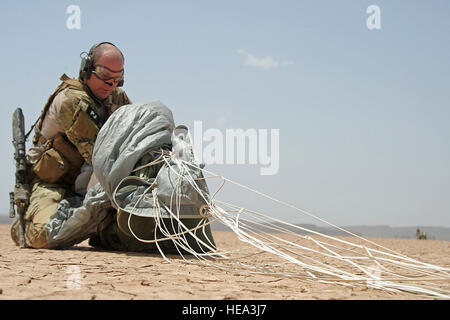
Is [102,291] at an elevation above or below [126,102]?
below

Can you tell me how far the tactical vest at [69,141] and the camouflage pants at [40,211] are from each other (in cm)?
11

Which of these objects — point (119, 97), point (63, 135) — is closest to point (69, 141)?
point (63, 135)

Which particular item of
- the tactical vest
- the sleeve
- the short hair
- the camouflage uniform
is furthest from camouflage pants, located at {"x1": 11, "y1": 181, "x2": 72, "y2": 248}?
the short hair

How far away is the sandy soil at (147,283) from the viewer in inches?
79.9

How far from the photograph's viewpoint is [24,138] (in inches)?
195

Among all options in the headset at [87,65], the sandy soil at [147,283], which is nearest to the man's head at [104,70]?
the headset at [87,65]

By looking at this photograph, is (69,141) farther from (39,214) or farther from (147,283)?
(147,283)

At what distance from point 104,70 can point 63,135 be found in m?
0.79

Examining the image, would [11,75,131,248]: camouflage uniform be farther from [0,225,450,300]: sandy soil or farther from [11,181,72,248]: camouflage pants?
[0,225,450,300]: sandy soil

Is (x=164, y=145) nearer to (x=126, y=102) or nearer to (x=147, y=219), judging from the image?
(x=147, y=219)

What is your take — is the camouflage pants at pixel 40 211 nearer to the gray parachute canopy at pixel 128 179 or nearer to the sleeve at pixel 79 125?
the gray parachute canopy at pixel 128 179
